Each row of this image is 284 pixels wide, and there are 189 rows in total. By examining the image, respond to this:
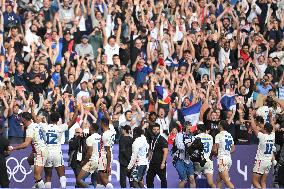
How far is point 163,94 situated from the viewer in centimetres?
3675

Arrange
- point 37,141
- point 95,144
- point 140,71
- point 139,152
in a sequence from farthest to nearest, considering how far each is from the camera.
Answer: point 140,71 → point 95,144 → point 139,152 → point 37,141

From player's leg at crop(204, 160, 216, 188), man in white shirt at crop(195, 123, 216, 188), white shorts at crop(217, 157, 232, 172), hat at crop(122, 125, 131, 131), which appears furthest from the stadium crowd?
white shorts at crop(217, 157, 232, 172)

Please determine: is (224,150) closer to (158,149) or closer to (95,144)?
(158,149)

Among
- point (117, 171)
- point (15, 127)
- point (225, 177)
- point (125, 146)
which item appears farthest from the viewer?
point (15, 127)

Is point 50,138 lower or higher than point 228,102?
lower

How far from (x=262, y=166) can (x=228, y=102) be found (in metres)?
4.38

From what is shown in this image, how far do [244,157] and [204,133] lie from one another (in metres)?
3.07

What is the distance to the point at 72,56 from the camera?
125 feet

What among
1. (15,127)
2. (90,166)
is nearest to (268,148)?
(90,166)

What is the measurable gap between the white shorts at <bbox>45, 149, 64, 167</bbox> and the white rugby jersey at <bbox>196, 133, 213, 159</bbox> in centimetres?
343

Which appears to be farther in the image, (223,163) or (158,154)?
(158,154)

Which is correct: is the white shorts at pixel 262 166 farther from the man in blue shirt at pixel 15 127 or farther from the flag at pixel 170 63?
the flag at pixel 170 63

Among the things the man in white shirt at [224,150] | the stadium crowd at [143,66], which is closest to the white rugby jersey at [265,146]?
the man in white shirt at [224,150]

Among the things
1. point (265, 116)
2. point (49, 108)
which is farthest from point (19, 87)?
point (265, 116)
